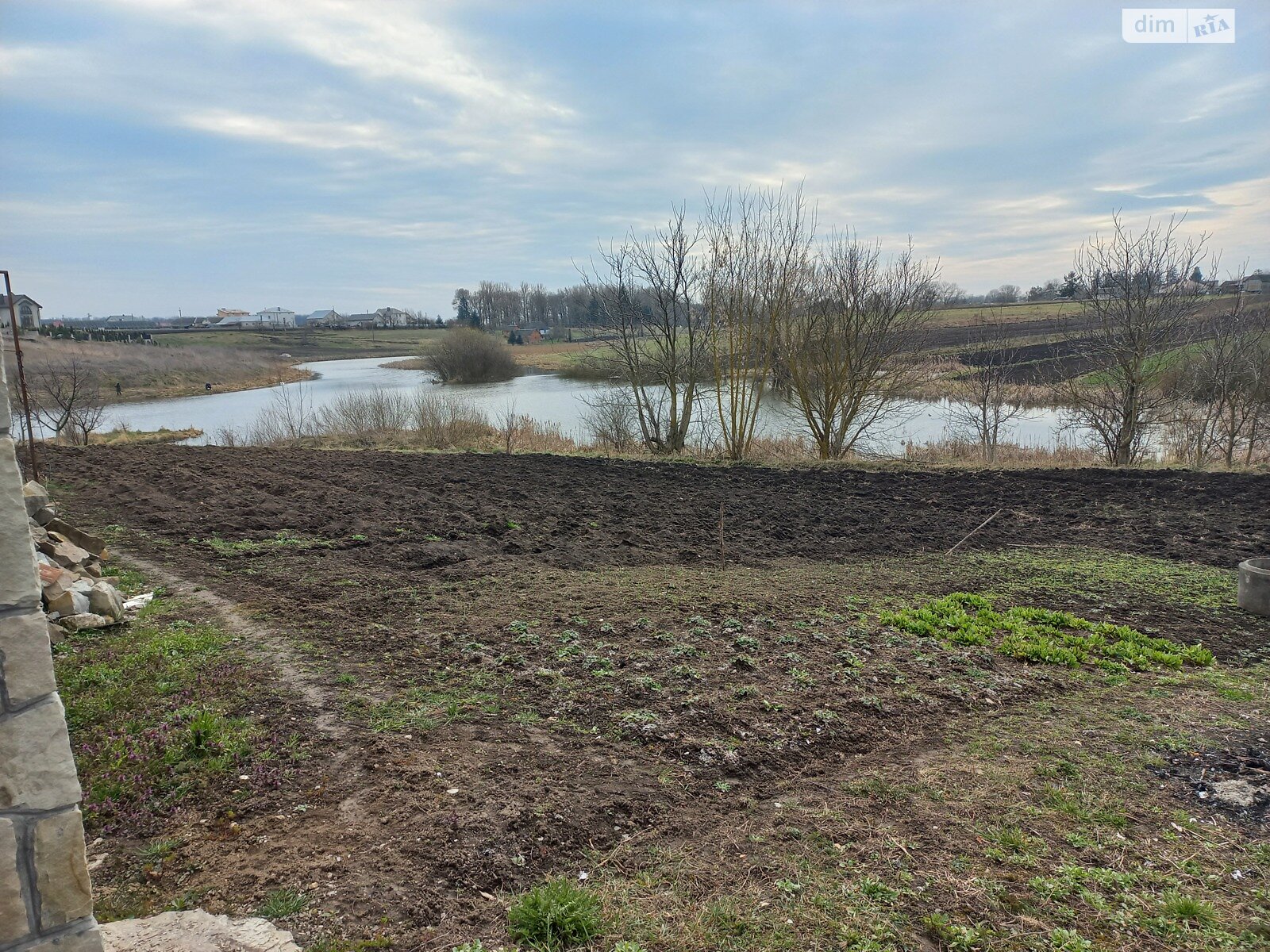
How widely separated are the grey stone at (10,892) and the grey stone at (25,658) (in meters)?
0.30

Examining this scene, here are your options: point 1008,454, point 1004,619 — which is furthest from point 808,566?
point 1008,454

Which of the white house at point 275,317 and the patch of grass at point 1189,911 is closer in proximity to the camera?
the patch of grass at point 1189,911

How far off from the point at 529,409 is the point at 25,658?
23.3 metres

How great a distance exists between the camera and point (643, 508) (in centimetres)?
933

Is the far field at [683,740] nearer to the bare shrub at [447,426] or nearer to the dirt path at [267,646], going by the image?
the dirt path at [267,646]

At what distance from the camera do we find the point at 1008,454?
1622 centimetres

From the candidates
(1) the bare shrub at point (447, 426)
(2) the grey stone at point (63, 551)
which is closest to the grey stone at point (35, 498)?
(2) the grey stone at point (63, 551)

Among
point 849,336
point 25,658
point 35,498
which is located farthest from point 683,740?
point 849,336

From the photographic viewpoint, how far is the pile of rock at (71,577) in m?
4.66

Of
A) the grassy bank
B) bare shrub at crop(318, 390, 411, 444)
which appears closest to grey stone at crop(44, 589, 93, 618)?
bare shrub at crop(318, 390, 411, 444)

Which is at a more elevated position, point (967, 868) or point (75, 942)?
point (75, 942)

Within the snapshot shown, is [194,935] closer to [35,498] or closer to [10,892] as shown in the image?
[10,892]

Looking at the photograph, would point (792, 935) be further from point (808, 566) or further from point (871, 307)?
point (871, 307)

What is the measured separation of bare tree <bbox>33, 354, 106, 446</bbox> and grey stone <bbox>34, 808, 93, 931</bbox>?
1611 centimetres
